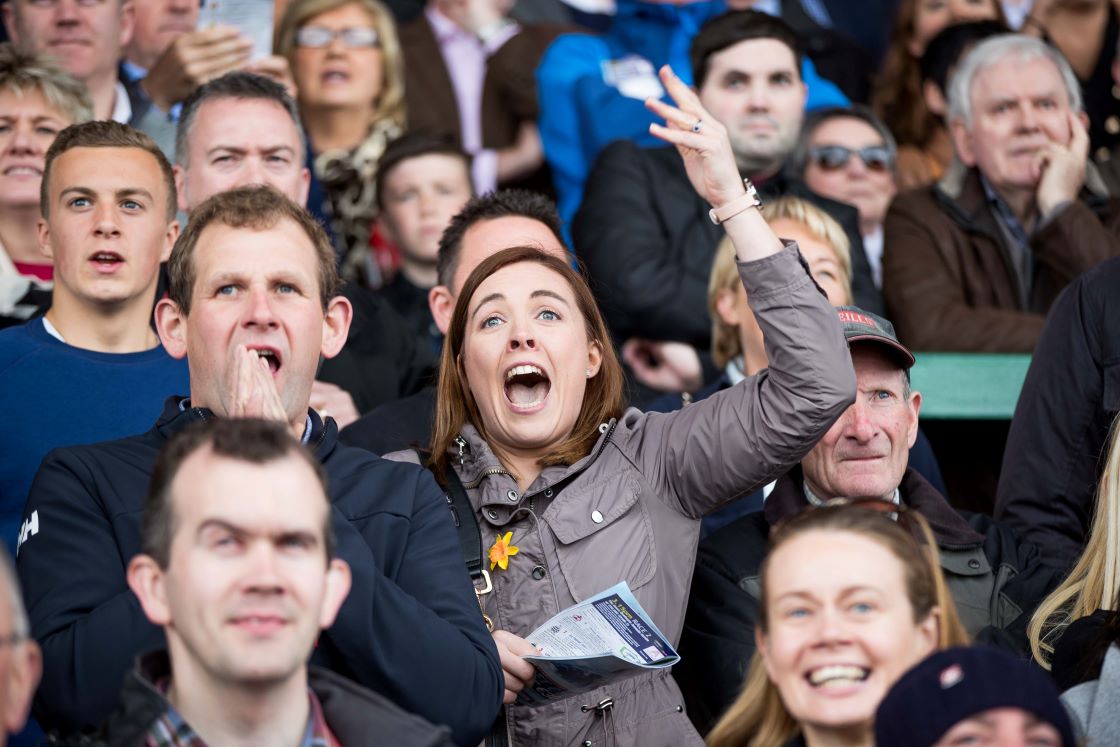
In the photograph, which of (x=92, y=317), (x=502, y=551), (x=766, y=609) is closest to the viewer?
(x=766, y=609)

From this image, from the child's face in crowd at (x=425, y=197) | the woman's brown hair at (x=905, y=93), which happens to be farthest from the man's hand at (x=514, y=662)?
the woman's brown hair at (x=905, y=93)

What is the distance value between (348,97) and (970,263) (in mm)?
2532

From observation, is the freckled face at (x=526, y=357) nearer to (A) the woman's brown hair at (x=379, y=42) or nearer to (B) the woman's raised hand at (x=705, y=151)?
(B) the woman's raised hand at (x=705, y=151)

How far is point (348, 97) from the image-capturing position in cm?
695

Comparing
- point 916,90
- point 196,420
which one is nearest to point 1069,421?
point 196,420

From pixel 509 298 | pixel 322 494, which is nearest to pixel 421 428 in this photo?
pixel 509 298

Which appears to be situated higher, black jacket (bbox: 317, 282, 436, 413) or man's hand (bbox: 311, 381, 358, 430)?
black jacket (bbox: 317, 282, 436, 413)

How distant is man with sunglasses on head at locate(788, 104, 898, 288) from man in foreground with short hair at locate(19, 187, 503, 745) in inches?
130

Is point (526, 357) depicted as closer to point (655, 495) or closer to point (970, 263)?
point (655, 495)

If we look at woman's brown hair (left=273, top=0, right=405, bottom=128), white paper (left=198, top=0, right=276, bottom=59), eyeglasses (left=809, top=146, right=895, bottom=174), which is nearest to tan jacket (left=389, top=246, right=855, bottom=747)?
white paper (left=198, top=0, right=276, bottom=59)

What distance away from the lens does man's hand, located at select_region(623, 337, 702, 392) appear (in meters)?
6.05

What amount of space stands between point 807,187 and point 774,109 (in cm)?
42

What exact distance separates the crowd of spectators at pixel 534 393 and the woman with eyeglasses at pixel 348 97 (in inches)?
0.7

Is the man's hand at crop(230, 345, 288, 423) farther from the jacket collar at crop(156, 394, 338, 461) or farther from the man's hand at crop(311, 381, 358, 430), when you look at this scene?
the man's hand at crop(311, 381, 358, 430)
